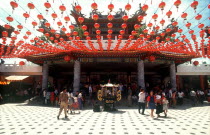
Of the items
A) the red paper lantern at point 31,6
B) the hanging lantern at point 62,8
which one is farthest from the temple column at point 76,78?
the red paper lantern at point 31,6

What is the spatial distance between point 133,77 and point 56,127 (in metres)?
15.1

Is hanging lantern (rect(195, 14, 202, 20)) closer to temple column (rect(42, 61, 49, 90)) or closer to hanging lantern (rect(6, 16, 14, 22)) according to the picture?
hanging lantern (rect(6, 16, 14, 22))

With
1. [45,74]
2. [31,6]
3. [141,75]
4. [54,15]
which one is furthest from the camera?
[45,74]

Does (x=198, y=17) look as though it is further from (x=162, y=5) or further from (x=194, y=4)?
(x=162, y=5)

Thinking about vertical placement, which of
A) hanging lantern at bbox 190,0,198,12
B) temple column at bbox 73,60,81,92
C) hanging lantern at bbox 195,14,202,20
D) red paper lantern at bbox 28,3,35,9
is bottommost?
temple column at bbox 73,60,81,92

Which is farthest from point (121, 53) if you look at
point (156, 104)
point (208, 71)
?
point (208, 71)

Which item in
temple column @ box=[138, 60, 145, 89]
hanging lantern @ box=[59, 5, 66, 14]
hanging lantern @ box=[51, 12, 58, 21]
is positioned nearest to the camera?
hanging lantern @ box=[59, 5, 66, 14]

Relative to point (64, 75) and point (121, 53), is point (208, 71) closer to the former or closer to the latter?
point (121, 53)

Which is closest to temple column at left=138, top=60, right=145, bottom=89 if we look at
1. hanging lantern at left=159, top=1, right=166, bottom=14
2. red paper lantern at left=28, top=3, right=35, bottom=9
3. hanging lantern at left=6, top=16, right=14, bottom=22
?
hanging lantern at left=159, top=1, right=166, bottom=14

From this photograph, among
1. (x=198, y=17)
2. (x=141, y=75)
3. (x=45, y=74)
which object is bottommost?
(x=141, y=75)

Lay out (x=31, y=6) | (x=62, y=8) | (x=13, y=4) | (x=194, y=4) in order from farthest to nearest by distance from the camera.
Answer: (x=62, y=8) → (x=31, y=6) → (x=13, y=4) → (x=194, y=4)

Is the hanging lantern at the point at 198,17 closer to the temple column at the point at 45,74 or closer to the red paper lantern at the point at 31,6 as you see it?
the red paper lantern at the point at 31,6

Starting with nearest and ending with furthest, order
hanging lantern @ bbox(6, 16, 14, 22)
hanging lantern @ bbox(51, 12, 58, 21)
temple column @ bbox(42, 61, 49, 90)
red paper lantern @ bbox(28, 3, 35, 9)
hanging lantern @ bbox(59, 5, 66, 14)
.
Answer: red paper lantern @ bbox(28, 3, 35, 9)
hanging lantern @ bbox(59, 5, 66, 14)
hanging lantern @ bbox(6, 16, 14, 22)
hanging lantern @ bbox(51, 12, 58, 21)
temple column @ bbox(42, 61, 49, 90)

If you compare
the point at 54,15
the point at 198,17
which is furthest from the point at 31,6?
the point at 198,17
